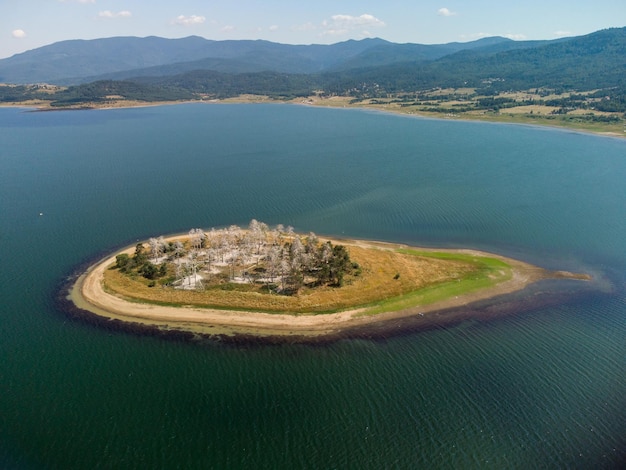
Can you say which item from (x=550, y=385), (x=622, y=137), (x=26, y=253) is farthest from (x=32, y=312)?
(x=622, y=137)

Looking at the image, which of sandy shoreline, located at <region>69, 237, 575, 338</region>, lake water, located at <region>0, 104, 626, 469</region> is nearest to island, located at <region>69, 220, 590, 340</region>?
sandy shoreline, located at <region>69, 237, 575, 338</region>

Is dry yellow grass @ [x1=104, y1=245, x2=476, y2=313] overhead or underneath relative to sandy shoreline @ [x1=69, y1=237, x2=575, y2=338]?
overhead

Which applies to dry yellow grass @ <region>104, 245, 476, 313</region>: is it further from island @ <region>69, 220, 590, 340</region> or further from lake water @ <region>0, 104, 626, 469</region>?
lake water @ <region>0, 104, 626, 469</region>

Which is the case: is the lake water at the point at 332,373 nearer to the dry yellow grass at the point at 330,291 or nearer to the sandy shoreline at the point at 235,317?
the sandy shoreline at the point at 235,317

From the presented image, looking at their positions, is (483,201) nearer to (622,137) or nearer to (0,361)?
(0,361)

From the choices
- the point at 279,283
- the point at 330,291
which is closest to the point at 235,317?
the point at 279,283

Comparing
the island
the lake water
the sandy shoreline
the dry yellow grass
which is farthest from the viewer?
the dry yellow grass
